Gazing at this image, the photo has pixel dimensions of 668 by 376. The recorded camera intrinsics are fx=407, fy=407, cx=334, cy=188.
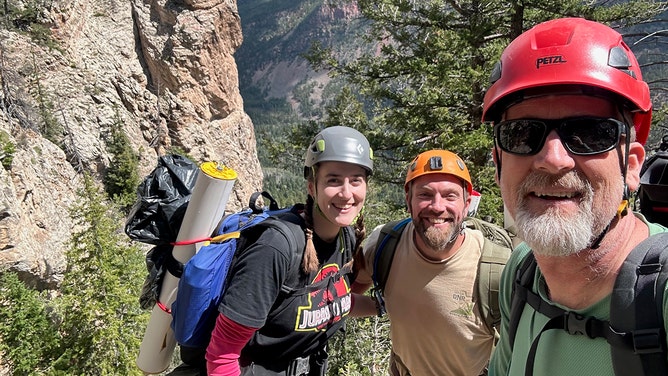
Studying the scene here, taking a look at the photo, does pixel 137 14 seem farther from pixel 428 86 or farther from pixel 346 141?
pixel 346 141

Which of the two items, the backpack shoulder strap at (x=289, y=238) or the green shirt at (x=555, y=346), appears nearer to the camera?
the green shirt at (x=555, y=346)

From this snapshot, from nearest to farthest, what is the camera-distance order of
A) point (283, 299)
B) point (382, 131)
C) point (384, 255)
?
point (283, 299)
point (384, 255)
point (382, 131)

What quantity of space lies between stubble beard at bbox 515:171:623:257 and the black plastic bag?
2.47m

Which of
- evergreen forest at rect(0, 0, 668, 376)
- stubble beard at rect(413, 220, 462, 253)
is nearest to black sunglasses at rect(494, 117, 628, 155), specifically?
stubble beard at rect(413, 220, 462, 253)

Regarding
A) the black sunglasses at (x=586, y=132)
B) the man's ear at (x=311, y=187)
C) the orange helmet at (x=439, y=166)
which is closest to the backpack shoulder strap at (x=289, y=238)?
the man's ear at (x=311, y=187)

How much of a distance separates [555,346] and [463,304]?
1.33m

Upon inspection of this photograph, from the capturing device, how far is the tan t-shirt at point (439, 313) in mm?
2572

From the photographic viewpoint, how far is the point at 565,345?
4.05 feet

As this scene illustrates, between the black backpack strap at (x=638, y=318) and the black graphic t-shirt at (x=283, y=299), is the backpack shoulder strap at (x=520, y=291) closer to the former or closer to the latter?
the black backpack strap at (x=638, y=318)

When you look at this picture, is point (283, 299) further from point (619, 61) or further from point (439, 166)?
point (619, 61)

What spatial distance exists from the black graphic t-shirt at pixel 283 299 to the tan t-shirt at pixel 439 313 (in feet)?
1.27

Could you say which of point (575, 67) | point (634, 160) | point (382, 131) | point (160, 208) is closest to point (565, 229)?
point (634, 160)

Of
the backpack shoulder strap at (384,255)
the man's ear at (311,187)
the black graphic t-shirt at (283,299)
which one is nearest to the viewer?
the black graphic t-shirt at (283,299)

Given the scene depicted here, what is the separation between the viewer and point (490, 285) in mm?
2549
